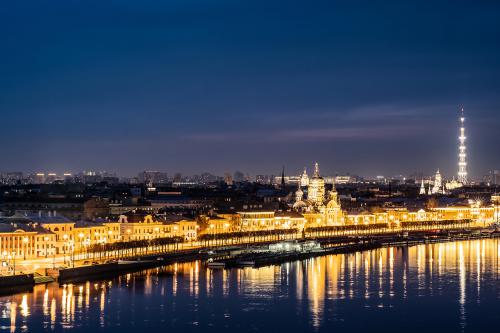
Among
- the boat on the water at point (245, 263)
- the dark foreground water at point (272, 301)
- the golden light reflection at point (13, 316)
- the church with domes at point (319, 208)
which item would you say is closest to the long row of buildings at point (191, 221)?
the church with domes at point (319, 208)

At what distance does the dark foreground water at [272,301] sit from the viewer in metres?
23.7

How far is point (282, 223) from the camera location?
185 ft

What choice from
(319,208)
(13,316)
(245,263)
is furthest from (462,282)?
(319,208)

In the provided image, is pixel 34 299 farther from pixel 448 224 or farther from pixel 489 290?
pixel 448 224

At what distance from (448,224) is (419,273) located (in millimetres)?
33208

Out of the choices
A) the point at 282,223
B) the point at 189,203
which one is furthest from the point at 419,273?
the point at 189,203

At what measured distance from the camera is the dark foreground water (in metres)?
23.7

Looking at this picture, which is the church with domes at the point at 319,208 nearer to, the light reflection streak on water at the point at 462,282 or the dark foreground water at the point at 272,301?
the light reflection streak on water at the point at 462,282

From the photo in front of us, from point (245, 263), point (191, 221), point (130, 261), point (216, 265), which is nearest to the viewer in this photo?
point (130, 261)

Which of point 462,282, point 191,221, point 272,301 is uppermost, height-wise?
point 191,221

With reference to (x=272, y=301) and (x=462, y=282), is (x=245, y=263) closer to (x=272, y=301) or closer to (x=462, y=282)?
(x=462, y=282)

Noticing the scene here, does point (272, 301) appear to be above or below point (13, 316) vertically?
above

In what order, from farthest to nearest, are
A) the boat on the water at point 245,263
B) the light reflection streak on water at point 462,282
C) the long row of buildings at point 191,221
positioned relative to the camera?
1. the boat on the water at point 245,263
2. the long row of buildings at point 191,221
3. the light reflection streak on water at point 462,282

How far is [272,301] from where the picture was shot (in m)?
27.0
